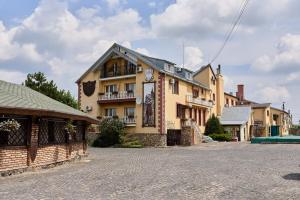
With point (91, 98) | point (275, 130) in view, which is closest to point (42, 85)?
point (91, 98)

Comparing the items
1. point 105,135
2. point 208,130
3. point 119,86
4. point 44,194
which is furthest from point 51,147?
point 208,130

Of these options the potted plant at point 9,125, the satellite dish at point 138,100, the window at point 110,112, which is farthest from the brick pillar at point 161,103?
the potted plant at point 9,125

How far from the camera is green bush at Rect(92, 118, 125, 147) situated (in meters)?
36.4

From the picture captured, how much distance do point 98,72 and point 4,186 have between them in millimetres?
30355

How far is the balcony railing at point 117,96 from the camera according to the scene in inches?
1502

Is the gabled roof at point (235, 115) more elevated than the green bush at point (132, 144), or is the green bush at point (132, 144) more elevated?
the gabled roof at point (235, 115)

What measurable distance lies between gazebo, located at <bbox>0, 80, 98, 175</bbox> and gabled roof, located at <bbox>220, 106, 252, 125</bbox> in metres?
34.2

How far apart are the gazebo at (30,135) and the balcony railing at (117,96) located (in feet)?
62.6

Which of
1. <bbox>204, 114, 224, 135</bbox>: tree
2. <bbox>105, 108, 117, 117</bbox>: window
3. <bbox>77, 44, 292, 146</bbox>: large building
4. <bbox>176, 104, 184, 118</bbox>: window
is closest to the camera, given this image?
<bbox>77, 44, 292, 146</bbox>: large building

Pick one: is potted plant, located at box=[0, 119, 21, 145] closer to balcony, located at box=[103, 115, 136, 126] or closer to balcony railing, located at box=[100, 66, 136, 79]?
balcony, located at box=[103, 115, 136, 126]

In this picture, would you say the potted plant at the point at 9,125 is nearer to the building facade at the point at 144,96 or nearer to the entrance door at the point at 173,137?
the building facade at the point at 144,96

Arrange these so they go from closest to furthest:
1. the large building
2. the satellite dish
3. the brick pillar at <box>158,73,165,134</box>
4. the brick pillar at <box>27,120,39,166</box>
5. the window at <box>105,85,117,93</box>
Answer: the brick pillar at <box>27,120,39,166</box> → the brick pillar at <box>158,73,165,134</box> → the large building → the satellite dish → the window at <box>105,85,117,93</box>

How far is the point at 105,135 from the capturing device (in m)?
36.7

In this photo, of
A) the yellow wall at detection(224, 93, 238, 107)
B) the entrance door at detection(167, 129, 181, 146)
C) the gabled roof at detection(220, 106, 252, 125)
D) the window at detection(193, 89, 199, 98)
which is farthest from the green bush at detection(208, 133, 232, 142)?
the yellow wall at detection(224, 93, 238, 107)
